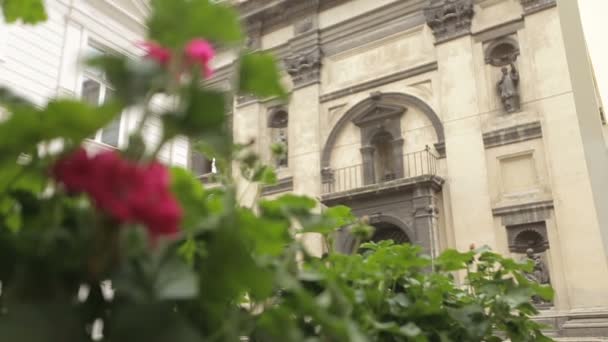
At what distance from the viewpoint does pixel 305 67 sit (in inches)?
457

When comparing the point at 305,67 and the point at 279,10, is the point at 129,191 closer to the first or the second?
the point at 305,67

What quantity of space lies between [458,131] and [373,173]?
6.37ft

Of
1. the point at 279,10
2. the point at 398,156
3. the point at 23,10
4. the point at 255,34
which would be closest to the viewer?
the point at 23,10

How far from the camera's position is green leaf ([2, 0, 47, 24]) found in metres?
0.92

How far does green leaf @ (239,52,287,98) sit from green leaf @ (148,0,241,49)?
4cm

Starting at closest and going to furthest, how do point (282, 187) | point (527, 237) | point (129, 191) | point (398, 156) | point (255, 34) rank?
point (129, 191) → point (527, 237) → point (398, 156) → point (282, 187) → point (255, 34)

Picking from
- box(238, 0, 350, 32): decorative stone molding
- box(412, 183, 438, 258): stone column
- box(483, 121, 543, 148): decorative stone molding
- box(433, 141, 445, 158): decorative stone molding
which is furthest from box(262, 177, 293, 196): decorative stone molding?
box(483, 121, 543, 148): decorative stone molding

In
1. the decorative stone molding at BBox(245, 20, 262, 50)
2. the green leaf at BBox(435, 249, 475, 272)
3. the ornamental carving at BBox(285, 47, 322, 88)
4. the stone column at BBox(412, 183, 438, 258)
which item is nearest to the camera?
the green leaf at BBox(435, 249, 475, 272)

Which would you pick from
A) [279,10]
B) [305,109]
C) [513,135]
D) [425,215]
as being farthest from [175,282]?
[279,10]

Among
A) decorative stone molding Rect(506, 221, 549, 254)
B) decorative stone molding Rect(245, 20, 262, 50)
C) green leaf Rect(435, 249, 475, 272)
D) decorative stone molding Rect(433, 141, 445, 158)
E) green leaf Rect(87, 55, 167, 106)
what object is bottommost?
green leaf Rect(435, 249, 475, 272)

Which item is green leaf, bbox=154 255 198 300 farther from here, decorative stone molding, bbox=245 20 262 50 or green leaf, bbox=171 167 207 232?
decorative stone molding, bbox=245 20 262 50

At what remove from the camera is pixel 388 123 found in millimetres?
10422

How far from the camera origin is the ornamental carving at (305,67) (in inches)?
454

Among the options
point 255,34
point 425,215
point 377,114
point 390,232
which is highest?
point 255,34
